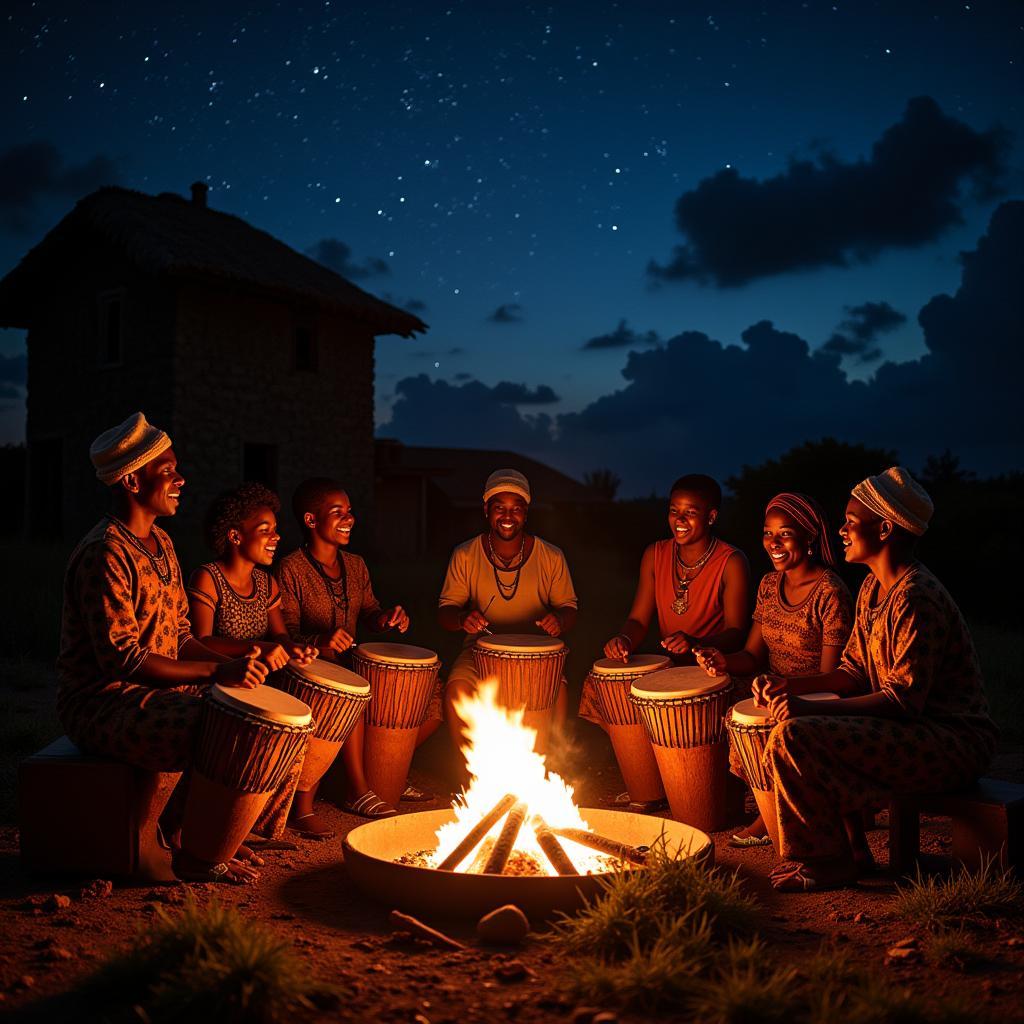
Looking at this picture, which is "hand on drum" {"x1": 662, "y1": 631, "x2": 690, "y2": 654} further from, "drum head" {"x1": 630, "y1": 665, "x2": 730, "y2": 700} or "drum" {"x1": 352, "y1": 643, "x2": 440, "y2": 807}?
"drum" {"x1": 352, "y1": 643, "x2": 440, "y2": 807}

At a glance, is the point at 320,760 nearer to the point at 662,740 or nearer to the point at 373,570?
the point at 662,740

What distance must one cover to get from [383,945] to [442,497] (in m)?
31.8

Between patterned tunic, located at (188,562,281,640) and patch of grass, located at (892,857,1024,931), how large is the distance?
11.4ft

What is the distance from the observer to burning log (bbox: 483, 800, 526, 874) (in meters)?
4.43

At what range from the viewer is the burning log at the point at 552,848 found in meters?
4.46

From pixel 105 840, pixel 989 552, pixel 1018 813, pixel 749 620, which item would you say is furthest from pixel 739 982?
pixel 989 552

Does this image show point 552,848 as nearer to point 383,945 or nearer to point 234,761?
point 383,945

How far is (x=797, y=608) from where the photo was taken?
225 inches

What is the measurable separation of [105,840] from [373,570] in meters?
11.1

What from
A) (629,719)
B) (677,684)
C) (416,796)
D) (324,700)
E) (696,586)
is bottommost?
(416,796)

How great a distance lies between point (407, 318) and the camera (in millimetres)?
22250

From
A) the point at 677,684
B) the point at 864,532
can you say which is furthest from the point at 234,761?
the point at 864,532

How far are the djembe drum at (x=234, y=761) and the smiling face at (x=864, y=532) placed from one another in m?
2.58

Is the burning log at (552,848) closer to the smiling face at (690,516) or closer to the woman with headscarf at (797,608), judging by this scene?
the woman with headscarf at (797,608)
